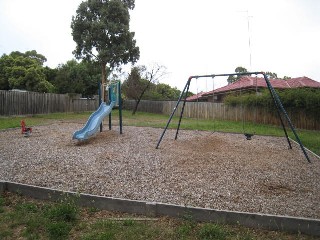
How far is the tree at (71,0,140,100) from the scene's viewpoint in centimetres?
2612

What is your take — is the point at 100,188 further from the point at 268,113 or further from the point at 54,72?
the point at 54,72

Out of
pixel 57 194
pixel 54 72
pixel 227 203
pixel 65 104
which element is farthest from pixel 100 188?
pixel 54 72

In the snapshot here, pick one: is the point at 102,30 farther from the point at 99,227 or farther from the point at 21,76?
the point at 99,227

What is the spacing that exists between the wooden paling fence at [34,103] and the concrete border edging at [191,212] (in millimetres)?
16198

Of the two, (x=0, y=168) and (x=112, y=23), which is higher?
(x=112, y=23)

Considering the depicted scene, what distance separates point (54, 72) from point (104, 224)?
1444 inches

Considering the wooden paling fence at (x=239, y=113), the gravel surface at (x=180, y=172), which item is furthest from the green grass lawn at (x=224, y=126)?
the gravel surface at (x=180, y=172)

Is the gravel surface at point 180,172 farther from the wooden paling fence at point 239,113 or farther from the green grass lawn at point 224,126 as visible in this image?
the wooden paling fence at point 239,113

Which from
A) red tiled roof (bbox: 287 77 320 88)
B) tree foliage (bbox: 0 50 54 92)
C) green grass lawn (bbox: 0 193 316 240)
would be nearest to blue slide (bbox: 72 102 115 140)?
green grass lawn (bbox: 0 193 316 240)

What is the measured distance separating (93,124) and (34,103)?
1286 centimetres

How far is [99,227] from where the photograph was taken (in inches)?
148

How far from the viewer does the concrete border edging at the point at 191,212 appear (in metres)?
3.71

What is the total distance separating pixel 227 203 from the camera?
4555 mm

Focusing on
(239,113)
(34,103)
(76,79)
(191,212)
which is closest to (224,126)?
(239,113)
